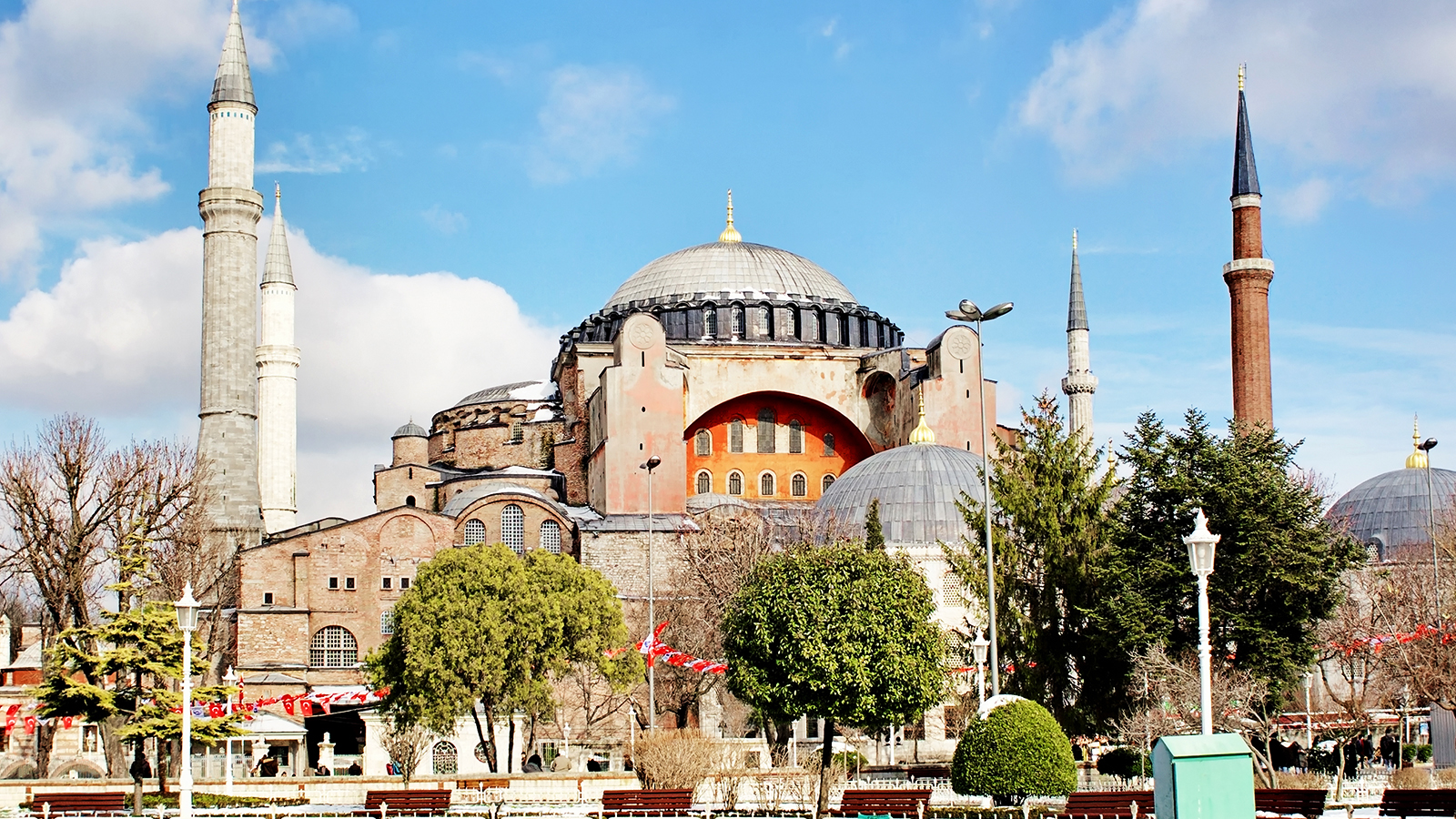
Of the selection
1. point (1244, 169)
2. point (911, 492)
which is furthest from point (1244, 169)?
point (911, 492)

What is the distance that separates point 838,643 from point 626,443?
2199 centimetres

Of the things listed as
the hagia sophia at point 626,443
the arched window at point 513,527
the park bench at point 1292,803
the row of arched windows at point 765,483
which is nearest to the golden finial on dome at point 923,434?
the hagia sophia at point 626,443

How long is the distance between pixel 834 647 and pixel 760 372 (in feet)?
89.0

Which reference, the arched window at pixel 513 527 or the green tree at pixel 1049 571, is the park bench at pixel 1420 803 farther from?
the arched window at pixel 513 527

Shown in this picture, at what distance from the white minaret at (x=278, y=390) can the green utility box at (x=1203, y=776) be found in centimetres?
4426

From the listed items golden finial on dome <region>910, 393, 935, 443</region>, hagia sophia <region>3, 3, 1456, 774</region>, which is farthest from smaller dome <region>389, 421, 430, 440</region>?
golden finial on dome <region>910, 393, 935, 443</region>

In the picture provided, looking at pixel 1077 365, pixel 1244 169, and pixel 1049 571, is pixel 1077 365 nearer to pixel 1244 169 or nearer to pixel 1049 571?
pixel 1244 169

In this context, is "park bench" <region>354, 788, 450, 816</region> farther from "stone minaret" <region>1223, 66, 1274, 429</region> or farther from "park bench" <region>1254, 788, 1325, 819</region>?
"stone minaret" <region>1223, 66, 1274, 429</region>

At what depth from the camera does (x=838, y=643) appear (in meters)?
23.1

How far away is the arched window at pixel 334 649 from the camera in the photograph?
40.8 meters

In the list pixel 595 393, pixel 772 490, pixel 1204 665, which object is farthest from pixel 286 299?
pixel 1204 665

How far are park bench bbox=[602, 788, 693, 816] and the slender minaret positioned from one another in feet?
131

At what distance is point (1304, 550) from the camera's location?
2645 cm

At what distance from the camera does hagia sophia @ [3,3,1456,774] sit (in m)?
40.5
